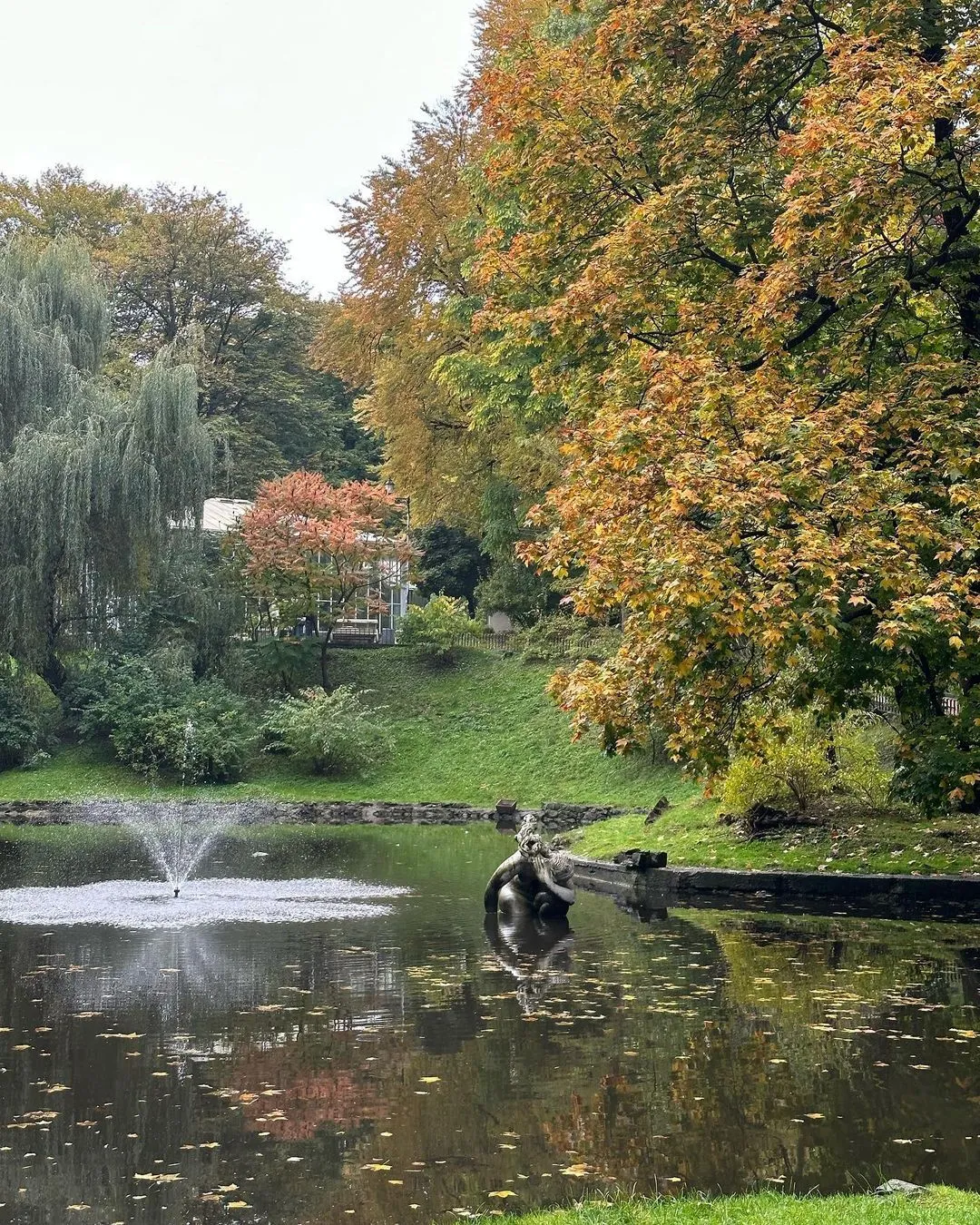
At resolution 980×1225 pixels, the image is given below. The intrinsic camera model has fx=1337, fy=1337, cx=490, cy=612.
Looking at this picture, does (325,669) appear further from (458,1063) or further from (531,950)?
(458,1063)

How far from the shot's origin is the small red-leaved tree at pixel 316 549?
126ft

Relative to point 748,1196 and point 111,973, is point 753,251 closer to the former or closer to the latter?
point 111,973

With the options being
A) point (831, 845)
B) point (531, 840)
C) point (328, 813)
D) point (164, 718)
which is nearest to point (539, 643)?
point (328, 813)

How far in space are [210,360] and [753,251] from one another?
39149 millimetres

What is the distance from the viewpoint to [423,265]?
30609mm

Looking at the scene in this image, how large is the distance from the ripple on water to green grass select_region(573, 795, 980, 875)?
4271mm

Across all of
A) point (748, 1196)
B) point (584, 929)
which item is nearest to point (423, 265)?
point (584, 929)

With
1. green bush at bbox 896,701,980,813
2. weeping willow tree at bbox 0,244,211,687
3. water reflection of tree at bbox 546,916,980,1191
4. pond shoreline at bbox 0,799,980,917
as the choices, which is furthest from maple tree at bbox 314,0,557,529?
water reflection of tree at bbox 546,916,980,1191

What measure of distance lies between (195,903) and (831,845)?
8.02 meters

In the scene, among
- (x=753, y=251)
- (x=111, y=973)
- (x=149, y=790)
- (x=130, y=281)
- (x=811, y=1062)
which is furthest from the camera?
(x=130, y=281)

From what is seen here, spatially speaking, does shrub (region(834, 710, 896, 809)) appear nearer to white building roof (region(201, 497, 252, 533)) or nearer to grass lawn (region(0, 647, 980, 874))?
grass lawn (region(0, 647, 980, 874))

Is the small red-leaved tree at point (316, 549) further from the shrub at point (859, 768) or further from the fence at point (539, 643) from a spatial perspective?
the shrub at point (859, 768)

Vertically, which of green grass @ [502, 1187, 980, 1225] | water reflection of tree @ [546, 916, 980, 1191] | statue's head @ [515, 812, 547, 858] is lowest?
water reflection of tree @ [546, 916, 980, 1191]

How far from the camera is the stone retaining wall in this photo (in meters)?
29.7
